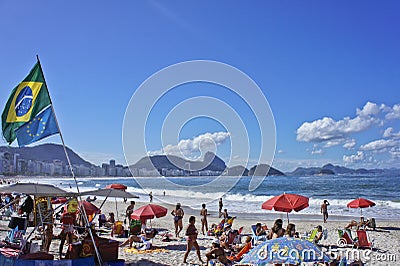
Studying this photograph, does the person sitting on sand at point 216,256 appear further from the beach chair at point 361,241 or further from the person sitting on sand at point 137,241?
the beach chair at point 361,241

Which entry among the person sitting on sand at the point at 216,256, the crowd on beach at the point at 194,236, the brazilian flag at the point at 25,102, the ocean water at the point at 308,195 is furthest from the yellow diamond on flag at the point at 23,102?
the ocean water at the point at 308,195

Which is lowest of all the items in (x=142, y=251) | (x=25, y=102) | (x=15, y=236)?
(x=142, y=251)

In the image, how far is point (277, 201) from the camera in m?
10.4

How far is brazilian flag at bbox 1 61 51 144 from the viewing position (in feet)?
22.1

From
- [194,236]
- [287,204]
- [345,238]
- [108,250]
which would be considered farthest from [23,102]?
[345,238]

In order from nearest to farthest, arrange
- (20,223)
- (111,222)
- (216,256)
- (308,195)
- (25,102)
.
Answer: (25,102)
(216,256)
(20,223)
(111,222)
(308,195)

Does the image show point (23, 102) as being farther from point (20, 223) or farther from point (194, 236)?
point (20, 223)

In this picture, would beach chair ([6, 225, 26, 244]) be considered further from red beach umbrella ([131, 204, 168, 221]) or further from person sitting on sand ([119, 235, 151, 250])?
red beach umbrella ([131, 204, 168, 221])

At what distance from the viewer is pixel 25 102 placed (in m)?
6.84

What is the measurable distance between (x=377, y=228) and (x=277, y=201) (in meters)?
8.03

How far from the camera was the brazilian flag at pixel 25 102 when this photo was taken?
265 inches

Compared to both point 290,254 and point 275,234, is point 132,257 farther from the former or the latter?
point 290,254

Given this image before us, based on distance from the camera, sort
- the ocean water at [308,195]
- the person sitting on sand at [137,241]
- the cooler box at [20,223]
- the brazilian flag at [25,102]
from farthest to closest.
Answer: the ocean water at [308,195] < the cooler box at [20,223] < the person sitting on sand at [137,241] < the brazilian flag at [25,102]

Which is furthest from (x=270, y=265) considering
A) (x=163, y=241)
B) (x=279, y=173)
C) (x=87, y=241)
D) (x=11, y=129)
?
(x=279, y=173)
